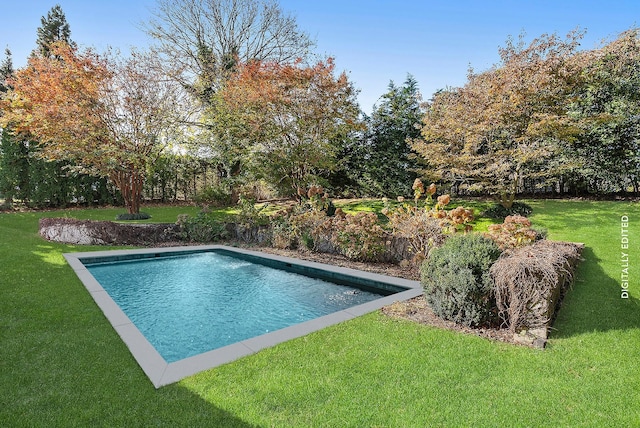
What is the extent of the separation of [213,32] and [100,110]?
8502 mm

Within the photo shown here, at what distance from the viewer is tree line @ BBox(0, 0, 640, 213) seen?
10.0 metres

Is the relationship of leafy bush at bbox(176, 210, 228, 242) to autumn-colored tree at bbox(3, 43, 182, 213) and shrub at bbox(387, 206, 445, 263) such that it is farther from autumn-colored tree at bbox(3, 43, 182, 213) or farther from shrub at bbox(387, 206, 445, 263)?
shrub at bbox(387, 206, 445, 263)

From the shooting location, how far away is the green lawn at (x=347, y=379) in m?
2.36

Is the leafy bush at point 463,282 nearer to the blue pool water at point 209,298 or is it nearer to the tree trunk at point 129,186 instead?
the blue pool water at point 209,298

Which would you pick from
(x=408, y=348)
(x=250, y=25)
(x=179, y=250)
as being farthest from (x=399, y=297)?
(x=250, y=25)

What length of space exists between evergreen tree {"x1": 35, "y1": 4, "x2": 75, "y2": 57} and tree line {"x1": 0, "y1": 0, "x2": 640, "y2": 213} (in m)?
1.63

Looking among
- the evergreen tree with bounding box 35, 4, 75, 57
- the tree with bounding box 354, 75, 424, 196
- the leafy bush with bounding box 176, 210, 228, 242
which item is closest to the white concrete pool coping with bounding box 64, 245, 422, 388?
the leafy bush with bounding box 176, 210, 228, 242

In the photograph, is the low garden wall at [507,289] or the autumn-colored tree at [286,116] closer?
the low garden wall at [507,289]

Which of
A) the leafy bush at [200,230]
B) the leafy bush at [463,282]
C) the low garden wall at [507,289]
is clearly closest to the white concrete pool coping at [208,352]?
the leafy bush at [463,282]

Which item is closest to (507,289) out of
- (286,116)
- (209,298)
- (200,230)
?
(209,298)

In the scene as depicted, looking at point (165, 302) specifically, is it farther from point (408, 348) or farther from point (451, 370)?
point (451, 370)

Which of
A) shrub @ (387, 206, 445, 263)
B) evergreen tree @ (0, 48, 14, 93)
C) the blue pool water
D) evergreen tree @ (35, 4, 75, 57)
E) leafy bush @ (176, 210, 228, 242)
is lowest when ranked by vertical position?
the blue pool water

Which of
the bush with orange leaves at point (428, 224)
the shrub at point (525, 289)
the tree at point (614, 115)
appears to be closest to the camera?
the shrub at point (525, 289)

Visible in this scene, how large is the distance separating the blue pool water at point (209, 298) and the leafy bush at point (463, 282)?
181 cm
